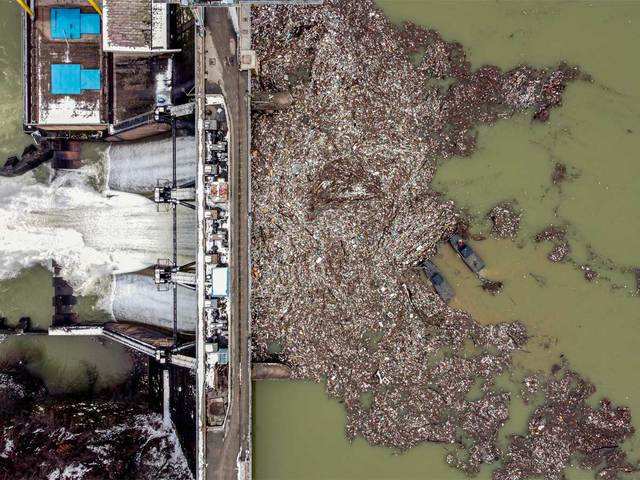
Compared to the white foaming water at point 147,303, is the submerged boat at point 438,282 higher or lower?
higher

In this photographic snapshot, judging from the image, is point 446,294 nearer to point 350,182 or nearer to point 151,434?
point 350,182

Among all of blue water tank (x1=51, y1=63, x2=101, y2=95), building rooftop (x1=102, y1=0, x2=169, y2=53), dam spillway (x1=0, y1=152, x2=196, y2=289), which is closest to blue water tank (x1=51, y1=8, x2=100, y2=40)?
blue water tank (x1=51, y1=63, x2=101, y2=95)

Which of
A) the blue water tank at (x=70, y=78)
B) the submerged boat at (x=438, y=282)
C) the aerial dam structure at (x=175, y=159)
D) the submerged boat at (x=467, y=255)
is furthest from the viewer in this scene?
the submerged boat at (x=438, y=282)

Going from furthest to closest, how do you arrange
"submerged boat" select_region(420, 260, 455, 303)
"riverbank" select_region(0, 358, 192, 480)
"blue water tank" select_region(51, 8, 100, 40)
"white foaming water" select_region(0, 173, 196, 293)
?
"white foaming water" select_region(0, 173, 196, 293) → "submerged boat" select_region(420, 260, 455, 303) → "blue water tank" select_region(51, 8, 100, 40) → "riverbank" select_region(0, 358, 192, 480)

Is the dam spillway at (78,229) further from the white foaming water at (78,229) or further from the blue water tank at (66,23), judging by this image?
the blue water tank at (66,23)

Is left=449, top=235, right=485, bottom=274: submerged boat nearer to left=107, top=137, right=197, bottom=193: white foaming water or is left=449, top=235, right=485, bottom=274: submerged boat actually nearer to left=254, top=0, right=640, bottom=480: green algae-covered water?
left=254, top=0, right=640, bottom=480: green algae-covered water

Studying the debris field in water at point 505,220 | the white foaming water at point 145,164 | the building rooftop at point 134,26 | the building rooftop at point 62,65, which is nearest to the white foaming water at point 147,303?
the white foaming water at point 145,164

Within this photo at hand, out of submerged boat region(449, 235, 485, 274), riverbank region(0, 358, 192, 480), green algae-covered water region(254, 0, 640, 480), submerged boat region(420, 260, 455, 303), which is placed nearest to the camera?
riverbank region(0, 358, 192, 480)

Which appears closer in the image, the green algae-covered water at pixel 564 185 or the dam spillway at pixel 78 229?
the green algae-covered water at pixel 564 185
